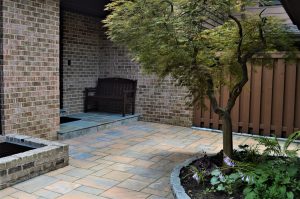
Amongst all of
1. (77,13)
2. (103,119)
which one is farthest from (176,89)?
(77,13)

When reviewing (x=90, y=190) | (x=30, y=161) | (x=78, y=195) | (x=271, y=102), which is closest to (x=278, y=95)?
(x=271, y=102)

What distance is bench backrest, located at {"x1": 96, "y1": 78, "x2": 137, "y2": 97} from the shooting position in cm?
769

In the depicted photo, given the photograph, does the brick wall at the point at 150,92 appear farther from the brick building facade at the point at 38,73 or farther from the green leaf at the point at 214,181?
the green leaf at the point at 214,181

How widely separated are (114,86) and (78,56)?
1155mm

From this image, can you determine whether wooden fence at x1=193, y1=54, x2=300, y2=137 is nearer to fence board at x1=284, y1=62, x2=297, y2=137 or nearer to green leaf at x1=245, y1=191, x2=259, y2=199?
fence board at x1=284, y1=62, x2=297, y2=137

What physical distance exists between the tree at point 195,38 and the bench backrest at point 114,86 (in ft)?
13.1

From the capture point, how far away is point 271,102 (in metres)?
6.00

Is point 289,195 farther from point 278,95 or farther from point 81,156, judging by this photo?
point 278,95

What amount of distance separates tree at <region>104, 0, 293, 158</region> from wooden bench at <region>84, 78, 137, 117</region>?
3.83 metres

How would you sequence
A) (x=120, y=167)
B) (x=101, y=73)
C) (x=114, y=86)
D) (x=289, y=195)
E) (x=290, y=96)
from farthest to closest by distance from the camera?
(x=101, y=73)
(x=114, y=86)
(x=290, y=96)
(x=120, y=167)
(x=289, y=195)

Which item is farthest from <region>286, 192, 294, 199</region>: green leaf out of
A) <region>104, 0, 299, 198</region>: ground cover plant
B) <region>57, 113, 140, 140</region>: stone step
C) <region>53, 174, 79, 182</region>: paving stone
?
<region>57, 113, 140, 140</region>: stone step

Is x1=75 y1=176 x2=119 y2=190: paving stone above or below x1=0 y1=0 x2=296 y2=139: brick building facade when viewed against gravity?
below

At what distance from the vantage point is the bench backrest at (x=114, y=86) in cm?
769

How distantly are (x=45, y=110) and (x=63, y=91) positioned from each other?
2153mm
